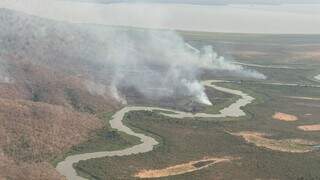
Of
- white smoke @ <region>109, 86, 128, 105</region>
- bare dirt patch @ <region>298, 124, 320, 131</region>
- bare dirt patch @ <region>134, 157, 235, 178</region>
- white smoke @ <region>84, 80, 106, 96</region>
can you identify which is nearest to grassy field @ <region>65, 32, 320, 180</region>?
bare dirt patch @ <region>134, 157, 235, 178</region>

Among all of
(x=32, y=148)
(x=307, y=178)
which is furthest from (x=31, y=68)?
(x=307, y=178)

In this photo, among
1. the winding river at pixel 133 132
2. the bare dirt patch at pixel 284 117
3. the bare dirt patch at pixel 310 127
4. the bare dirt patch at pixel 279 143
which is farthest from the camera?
the bare dirt patch at pixel 284 117

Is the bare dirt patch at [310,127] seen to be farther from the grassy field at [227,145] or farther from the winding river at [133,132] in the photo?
the winding river at [133,132]

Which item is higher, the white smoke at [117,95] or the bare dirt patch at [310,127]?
the white smoke at [117,95]

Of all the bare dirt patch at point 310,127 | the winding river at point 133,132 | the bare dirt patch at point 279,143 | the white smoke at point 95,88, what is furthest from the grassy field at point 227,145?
the white smoke at point 95,88

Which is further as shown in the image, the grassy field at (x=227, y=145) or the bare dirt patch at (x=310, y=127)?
the bare dirt patch at (x=310, y=127)

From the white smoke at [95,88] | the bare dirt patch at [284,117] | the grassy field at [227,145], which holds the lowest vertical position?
the grassy field at [227,145]

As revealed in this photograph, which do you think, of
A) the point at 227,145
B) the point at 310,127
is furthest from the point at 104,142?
the point at 310,127
